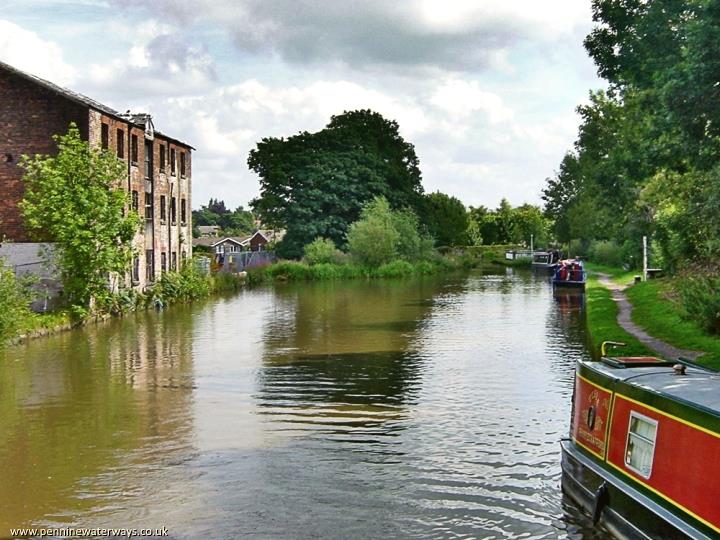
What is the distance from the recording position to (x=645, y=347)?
18.0m

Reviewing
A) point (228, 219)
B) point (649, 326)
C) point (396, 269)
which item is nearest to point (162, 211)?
point (396, 269)

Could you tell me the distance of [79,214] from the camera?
28.3 meters

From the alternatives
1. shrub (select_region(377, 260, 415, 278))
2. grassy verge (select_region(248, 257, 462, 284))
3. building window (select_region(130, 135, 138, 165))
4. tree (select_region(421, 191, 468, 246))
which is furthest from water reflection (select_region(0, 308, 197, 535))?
tree (select_region(421, 191, 468, 246))

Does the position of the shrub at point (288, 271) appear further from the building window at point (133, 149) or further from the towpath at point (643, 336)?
the towpath at point (643, 336)

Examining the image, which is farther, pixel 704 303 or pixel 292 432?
pixel 704 303

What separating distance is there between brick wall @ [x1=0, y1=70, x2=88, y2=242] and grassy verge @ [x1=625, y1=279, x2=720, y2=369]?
68.0 feet

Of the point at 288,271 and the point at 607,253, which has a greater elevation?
the point at 607,253

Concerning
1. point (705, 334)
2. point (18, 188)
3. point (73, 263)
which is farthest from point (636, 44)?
point (18, 188)

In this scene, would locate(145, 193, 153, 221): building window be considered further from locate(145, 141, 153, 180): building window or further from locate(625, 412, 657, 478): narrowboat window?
locate(625, 412, 657, 478): narrowboat window

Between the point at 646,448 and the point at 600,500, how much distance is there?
1.03 meters

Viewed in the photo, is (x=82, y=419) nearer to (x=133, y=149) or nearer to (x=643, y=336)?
(x=643, y=336)

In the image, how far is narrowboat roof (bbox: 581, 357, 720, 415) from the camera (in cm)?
743

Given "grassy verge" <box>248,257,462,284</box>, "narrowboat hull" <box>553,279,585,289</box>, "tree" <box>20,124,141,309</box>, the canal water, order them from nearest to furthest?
the canal water < "tree" <box>20,124,141,309</box> < "narrowboat hull" <box>553,279,585,289</box> < "grassy verge" <box>248,257,462,284</box>

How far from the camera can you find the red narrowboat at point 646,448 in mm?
7031
